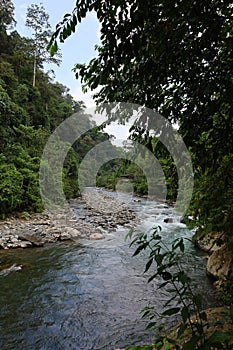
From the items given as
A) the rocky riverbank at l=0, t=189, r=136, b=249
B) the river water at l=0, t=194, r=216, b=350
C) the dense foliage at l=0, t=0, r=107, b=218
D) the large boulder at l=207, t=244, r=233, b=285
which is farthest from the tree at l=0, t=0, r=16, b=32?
the large boulder at l=207, t=244, r=233, b=285

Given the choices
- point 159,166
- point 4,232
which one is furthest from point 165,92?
point 4,232

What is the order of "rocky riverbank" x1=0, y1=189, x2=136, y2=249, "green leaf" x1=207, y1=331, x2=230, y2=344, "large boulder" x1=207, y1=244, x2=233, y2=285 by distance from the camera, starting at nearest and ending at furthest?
"green leaf" x1=207, y1=331, x2=230, y2=344 → "large boulder" x1=207, y1=244, x2=233, y2=285 → "rocky riverbank" x1=0, y1=189, x2=136, y2=249

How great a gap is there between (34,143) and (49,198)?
3.02 metres

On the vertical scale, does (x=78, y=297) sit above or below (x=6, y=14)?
below

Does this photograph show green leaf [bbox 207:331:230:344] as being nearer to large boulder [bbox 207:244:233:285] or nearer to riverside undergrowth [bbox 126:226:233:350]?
riverside undergrowth [bbox 126:226:233:350]

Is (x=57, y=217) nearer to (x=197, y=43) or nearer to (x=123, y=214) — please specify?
(x=123, y=214)

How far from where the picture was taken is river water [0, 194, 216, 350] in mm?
2830

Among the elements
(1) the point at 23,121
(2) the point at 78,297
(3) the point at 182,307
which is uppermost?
(1) the point at 23,121

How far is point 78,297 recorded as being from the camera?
3.77 m

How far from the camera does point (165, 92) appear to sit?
5.41 feet

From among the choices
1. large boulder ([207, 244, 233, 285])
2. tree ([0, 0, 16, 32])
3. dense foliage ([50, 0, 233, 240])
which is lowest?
large boulder ([207, 244, 233, 285])

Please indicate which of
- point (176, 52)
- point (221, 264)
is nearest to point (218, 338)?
point (176, 52)

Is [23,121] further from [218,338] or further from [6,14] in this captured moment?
[218,338]

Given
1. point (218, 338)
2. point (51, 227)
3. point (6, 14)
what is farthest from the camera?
point (6, 14)
